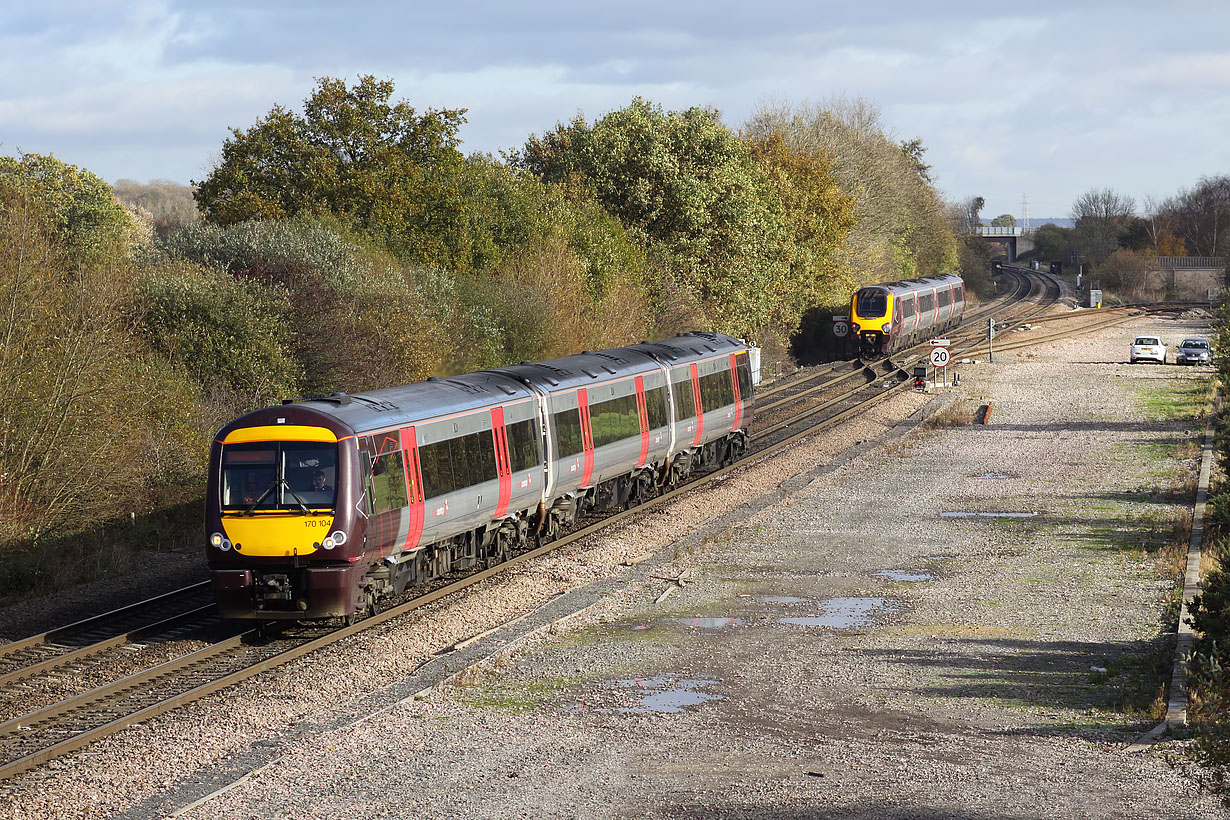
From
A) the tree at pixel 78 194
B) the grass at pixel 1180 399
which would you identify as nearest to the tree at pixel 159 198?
the tree at pixel 78 194

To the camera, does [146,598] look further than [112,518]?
No

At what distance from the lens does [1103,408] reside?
45.0m

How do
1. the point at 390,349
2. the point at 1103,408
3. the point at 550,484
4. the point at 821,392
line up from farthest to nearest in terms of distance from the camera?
1. the point at 821,392
2. the point at 1103,408
3. the point at 390,349
4. the point at 550,484

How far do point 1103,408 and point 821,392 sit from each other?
33.2 ft

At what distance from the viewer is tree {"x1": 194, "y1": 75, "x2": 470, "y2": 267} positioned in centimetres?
4241

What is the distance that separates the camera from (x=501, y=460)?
72.7 ft

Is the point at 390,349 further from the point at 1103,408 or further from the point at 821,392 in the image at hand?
the point at 1103,408

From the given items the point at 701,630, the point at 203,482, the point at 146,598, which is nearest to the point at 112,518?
the point at 203,482

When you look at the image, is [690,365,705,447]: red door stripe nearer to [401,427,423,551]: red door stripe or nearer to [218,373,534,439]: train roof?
[218,373,534,439]: train roof

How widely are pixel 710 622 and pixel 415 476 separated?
4711 millimetres

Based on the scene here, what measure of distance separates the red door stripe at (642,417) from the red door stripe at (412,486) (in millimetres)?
9363

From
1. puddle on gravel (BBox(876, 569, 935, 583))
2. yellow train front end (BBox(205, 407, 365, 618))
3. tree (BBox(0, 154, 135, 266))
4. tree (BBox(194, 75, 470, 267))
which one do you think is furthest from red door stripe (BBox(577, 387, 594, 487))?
tree (BBox(0, 154, 135, 266))

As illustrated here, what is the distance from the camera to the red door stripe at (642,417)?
92.8 ft

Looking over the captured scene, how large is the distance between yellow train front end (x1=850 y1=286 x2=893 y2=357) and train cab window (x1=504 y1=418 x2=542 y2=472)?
3795 cm
